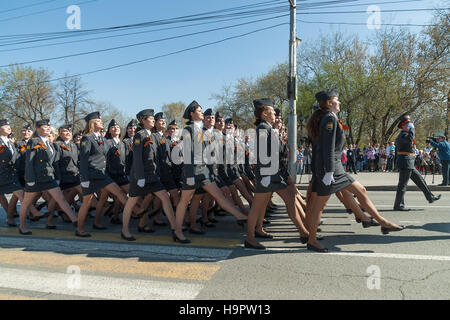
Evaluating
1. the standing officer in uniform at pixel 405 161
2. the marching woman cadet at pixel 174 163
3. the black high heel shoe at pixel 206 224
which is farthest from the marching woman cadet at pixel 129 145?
the standing officer in uniform at pixel 405 161

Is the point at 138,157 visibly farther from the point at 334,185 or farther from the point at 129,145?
the point at 334,185

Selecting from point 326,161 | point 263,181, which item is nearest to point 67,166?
point 263,181

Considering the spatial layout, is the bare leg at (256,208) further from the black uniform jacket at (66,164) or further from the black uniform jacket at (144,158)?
the black uniform jacket at (66,164)

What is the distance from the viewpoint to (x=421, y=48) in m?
26.6

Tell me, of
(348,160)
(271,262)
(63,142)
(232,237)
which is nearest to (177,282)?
(271,262)

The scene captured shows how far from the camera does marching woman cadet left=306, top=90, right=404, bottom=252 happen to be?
4.15 metres

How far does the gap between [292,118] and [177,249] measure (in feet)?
29.0

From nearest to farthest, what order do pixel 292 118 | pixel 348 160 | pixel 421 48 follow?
1. pixel 292 118
2. pixel 348 160
3. pixel 421 48

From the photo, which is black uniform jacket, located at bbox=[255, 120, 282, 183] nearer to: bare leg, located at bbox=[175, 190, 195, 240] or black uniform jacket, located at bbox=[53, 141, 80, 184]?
bare leg, located at bbox=[175, 190, 195, 240]

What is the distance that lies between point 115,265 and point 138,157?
174 cm

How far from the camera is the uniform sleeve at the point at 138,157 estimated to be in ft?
16.6

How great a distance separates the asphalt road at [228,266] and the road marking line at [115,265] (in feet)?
0.04

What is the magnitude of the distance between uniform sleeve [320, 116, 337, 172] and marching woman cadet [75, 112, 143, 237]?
336 centimetres
